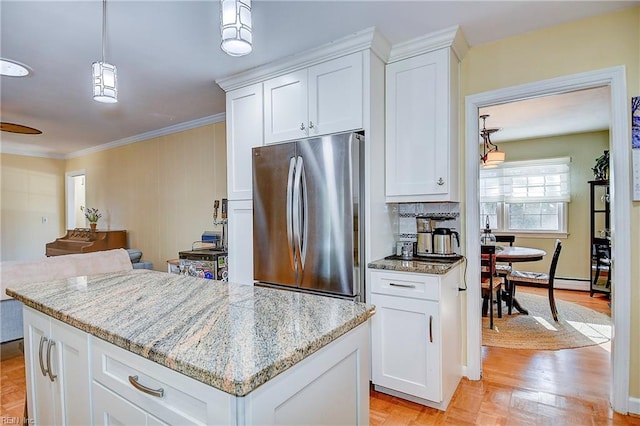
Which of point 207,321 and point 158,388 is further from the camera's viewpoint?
point 207,321

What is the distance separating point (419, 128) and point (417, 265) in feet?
3.11

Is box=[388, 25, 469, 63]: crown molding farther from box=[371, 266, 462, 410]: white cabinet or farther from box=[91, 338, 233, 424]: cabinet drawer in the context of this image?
box=[91, 338, 233, 424]: cabinet drawer

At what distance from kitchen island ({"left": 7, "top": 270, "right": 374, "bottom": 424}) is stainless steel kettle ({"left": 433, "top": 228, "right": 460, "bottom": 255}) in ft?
4.65

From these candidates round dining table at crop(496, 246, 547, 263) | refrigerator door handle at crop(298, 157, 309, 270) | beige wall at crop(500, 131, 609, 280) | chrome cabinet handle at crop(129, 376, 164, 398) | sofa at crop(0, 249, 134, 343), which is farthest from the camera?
beige wall at crop(500, 131, 609, 280)

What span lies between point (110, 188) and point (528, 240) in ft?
23.2

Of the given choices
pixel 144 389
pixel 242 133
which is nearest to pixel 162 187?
pixel 242 133

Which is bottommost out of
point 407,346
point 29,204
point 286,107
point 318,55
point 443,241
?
point 407,346

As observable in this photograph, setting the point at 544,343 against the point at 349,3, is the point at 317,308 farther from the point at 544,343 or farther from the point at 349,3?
the point at 544,343

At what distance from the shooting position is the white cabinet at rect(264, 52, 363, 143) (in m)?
2.31

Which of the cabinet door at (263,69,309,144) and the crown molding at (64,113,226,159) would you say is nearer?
the cabinet door at (263,69,309,144)

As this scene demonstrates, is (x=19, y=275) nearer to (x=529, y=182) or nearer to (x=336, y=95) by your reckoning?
(x=336, y=95)

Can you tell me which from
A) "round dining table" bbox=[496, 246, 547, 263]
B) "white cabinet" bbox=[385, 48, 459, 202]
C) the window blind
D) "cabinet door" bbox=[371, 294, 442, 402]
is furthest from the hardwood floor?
the window blind

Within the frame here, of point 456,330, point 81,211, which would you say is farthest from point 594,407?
point 81,211

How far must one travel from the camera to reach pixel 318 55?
243 centimetres
